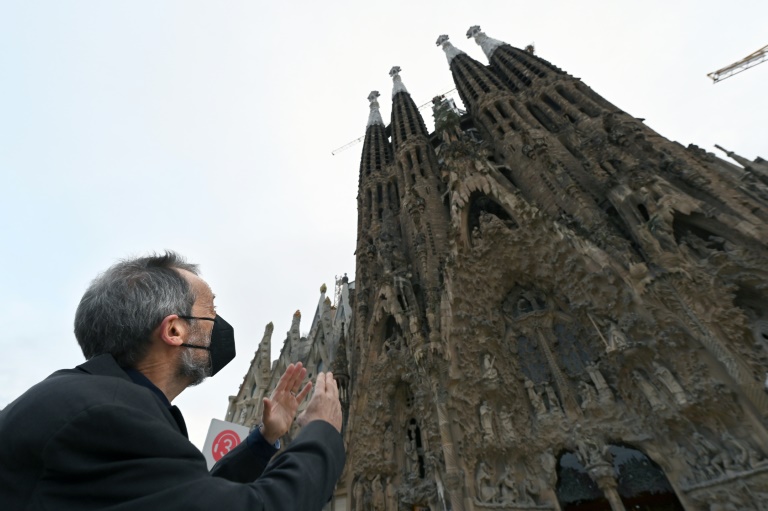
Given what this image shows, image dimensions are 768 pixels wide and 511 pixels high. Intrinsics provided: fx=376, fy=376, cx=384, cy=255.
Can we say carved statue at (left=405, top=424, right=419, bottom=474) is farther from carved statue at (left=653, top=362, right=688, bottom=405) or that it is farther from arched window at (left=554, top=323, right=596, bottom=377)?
carved statue at (left=653, top=362, right=688, bottom=405)

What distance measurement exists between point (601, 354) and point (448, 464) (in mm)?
5054

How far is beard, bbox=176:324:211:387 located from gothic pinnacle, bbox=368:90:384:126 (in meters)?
31.7

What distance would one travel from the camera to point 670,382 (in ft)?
27.3

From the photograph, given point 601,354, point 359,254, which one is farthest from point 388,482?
point 359,254

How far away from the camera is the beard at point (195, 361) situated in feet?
5.08

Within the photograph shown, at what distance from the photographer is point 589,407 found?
9.75 m

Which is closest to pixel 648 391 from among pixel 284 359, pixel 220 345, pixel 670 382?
pixel 670 382

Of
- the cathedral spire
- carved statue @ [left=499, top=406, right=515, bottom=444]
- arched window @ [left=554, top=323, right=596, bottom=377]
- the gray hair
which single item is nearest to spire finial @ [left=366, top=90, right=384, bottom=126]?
the cathedral spire

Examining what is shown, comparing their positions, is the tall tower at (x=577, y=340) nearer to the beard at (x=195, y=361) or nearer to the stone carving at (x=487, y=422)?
the stone carving at (x=487, y=422)

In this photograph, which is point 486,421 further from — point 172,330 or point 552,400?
point 172,330

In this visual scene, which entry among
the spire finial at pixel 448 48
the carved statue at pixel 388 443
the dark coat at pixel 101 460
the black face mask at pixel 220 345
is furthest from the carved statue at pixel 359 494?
the spire finial at pixel 448 48

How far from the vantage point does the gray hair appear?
1.41 metres

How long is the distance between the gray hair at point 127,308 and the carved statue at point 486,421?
10.1 m

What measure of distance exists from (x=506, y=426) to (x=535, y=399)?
1.26 meters
